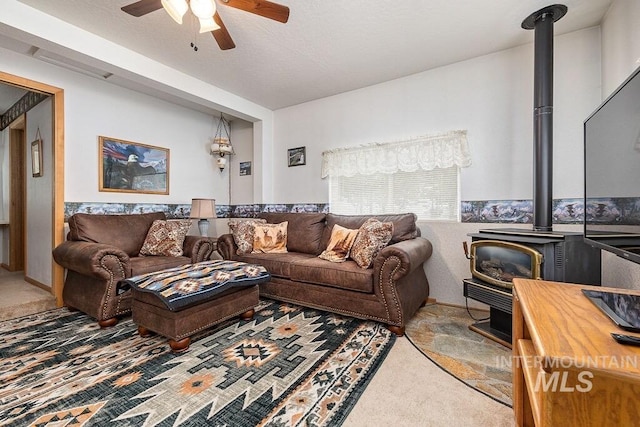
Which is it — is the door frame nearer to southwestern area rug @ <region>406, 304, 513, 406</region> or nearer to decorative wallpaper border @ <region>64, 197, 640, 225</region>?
decorative wallpaper border @ <region>64, 197, 640, 225</region>

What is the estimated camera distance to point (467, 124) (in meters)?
2.86

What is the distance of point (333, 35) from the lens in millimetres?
2459

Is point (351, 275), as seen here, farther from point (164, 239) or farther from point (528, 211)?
point (164, 239)

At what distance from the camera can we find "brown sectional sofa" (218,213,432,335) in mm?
2217

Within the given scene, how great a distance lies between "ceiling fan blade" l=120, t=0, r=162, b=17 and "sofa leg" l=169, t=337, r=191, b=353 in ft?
7.13

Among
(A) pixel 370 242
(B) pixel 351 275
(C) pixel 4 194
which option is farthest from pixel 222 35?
(C) pixel 4 194

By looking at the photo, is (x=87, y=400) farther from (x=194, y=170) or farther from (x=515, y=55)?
(x=515, y=55)

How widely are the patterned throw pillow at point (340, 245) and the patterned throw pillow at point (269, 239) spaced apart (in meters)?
0.70

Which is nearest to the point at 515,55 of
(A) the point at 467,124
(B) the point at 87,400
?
(A) the point at 467,124

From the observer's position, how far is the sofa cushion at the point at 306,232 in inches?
131

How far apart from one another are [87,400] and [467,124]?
11.8ft

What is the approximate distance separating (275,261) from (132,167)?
2.33 meters

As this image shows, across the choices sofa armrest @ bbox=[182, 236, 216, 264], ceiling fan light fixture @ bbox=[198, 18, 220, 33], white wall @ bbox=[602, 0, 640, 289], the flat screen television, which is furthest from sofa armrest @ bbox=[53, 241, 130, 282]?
white wall @ bbox=[602, 0, 640, 289]

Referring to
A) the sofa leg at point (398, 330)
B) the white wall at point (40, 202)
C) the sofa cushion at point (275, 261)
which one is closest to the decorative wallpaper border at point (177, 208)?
the white wall at point (40, 202)
